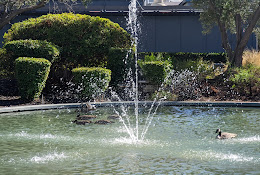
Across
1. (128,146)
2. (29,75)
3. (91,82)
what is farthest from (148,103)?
(128,146)

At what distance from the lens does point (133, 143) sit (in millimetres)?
11898

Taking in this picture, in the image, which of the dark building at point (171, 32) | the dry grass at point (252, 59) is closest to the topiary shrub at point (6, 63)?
the dark building at point (171, 32)

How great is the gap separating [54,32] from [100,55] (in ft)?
8.58

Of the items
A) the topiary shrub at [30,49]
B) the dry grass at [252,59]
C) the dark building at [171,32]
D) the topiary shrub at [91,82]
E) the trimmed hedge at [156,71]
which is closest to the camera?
the topiary shrub at [91,82]

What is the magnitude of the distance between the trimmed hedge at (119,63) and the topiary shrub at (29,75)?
3792 millimetres

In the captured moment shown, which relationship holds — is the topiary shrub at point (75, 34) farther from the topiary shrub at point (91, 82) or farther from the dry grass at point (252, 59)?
the dry grass at point (252, 59)

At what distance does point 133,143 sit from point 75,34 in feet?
41.0

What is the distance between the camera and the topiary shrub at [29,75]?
20.1 m

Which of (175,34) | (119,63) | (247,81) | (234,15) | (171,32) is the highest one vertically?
(234,15)

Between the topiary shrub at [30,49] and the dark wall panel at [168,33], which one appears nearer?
the topiary shrub at [30,49]

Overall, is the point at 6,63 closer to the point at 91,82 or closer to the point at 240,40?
the point at 91,82

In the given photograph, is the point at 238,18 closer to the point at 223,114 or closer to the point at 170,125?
the point at 223,114

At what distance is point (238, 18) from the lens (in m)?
24.8

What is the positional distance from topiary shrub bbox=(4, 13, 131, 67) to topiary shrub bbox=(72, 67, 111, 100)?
2.46 meters
